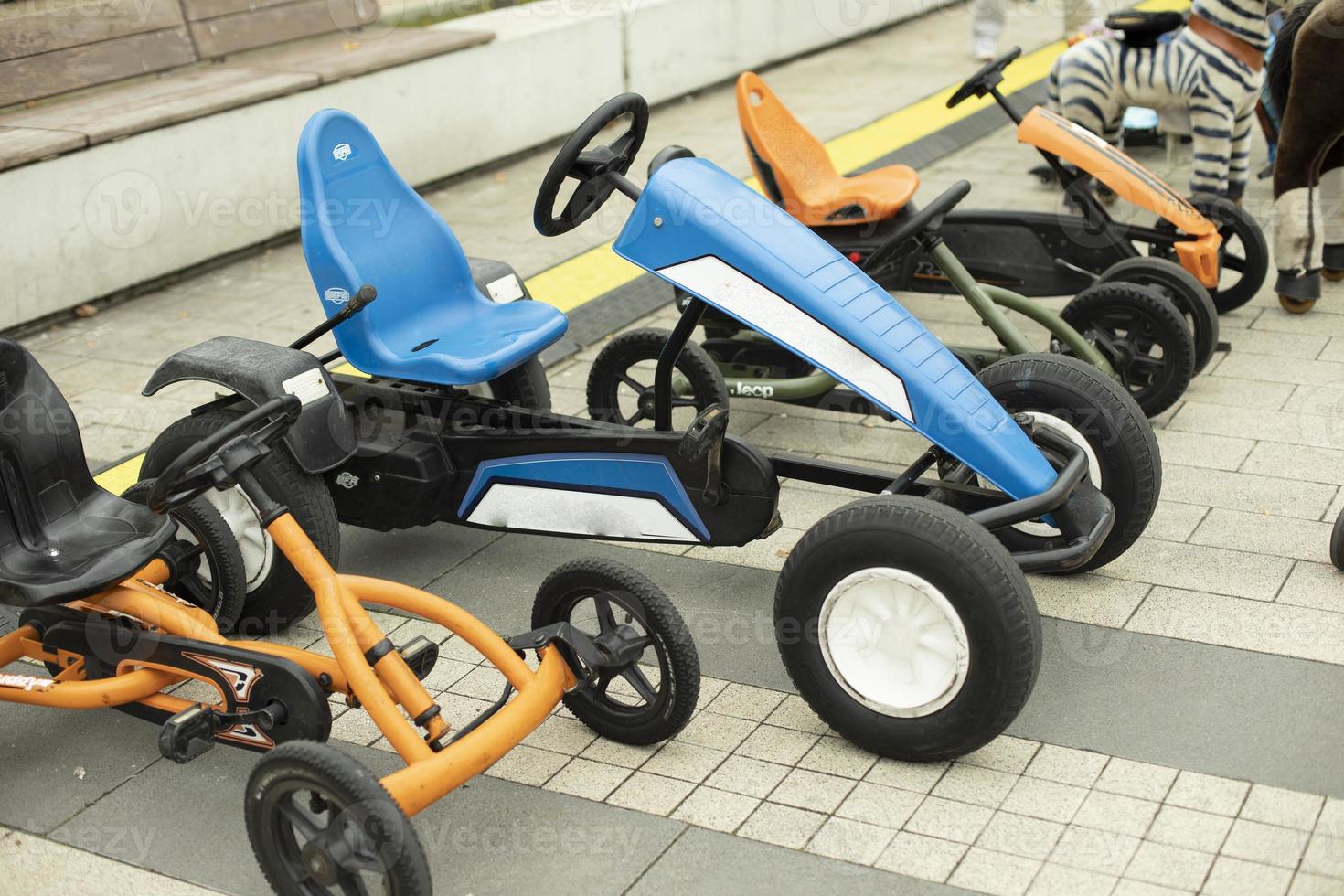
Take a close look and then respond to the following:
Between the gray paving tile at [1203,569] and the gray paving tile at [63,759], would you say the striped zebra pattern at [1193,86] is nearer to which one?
the gray paving tile at [1203,569]

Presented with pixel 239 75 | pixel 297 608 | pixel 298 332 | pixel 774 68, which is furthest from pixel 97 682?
pixel 774 68

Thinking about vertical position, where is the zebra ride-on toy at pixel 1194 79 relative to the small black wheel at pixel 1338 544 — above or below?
above

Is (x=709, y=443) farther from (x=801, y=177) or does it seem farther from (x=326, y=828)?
(x=801, y=177)

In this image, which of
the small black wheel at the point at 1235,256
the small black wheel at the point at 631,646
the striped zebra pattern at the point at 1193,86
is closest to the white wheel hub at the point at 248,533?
the small black wheel at the point at 631,646

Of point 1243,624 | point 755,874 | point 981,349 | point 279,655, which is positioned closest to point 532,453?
point 279,655

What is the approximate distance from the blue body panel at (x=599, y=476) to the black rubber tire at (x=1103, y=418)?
0.85 m

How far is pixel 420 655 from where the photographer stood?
3.07 meters

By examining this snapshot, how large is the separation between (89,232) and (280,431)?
3.79 meters

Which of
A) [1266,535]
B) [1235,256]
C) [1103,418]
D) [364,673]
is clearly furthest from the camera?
[1235,256]

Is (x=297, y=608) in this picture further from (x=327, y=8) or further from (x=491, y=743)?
(x=327, y=8)

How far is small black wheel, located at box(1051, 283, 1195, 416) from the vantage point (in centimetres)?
463

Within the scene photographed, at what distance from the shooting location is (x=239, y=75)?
24.1 ft

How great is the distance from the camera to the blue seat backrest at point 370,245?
4047 mm

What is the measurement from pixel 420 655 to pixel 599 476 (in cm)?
93
